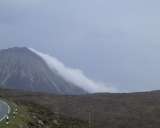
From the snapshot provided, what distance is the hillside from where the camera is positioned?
113125 mm

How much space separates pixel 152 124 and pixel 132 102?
3634cm

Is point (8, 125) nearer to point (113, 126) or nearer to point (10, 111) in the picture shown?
point (10, 111)

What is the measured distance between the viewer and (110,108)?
453 feet

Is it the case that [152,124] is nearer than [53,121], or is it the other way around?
[53,121]

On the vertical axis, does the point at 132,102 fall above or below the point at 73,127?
above

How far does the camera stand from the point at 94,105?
144000mm

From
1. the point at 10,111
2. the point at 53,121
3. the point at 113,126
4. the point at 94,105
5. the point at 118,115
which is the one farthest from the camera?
the point at 94,105

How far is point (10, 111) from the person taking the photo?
71188mm

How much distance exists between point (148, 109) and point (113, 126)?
27414 millimetres

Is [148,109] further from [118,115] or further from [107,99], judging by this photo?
[107,99]

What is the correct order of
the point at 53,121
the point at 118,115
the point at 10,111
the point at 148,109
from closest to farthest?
the point at 10,111, the point at 53,121, the point at 118,115, the point at 148,109

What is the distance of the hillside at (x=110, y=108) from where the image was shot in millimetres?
113125

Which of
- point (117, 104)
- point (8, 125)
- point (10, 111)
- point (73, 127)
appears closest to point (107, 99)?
point (117, 104)

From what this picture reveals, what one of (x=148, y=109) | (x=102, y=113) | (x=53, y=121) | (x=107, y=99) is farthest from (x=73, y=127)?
(x=107, y=99)
